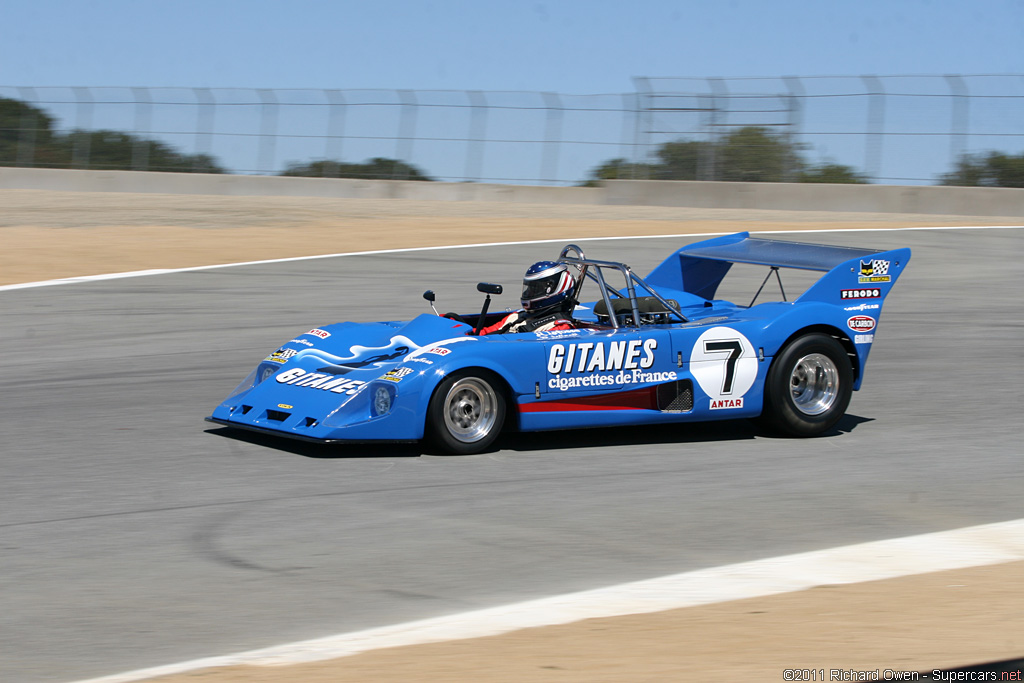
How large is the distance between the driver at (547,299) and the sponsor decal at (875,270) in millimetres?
2125

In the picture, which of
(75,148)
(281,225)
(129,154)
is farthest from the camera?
(75,148)

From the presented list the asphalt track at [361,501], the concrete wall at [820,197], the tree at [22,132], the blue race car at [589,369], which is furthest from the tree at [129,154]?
the blue race car at [589,369]

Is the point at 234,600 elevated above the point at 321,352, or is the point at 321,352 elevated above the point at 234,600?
the point at 321,352

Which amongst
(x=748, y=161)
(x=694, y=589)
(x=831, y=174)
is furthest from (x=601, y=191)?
(x=694, y=589)

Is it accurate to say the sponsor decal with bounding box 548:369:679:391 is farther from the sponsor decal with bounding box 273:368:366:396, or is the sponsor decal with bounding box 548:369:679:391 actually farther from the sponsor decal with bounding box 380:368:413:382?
the sponsor decal with bounding box 273:368:366:396

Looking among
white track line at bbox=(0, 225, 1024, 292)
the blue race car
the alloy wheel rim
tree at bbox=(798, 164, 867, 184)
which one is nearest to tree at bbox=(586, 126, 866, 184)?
tree at bbox=(798, 164, 867, 184)

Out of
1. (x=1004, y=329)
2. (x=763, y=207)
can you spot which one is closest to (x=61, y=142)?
(x=763, y=207)

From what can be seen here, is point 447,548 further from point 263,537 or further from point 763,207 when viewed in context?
point 763,207

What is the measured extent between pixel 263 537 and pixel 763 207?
75.9ft

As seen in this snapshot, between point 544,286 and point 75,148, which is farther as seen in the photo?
point 75,148

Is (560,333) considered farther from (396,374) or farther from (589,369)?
(396,374)

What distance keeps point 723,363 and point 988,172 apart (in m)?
21.0

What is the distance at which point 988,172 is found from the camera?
2717cm

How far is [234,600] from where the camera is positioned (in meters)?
5.08
